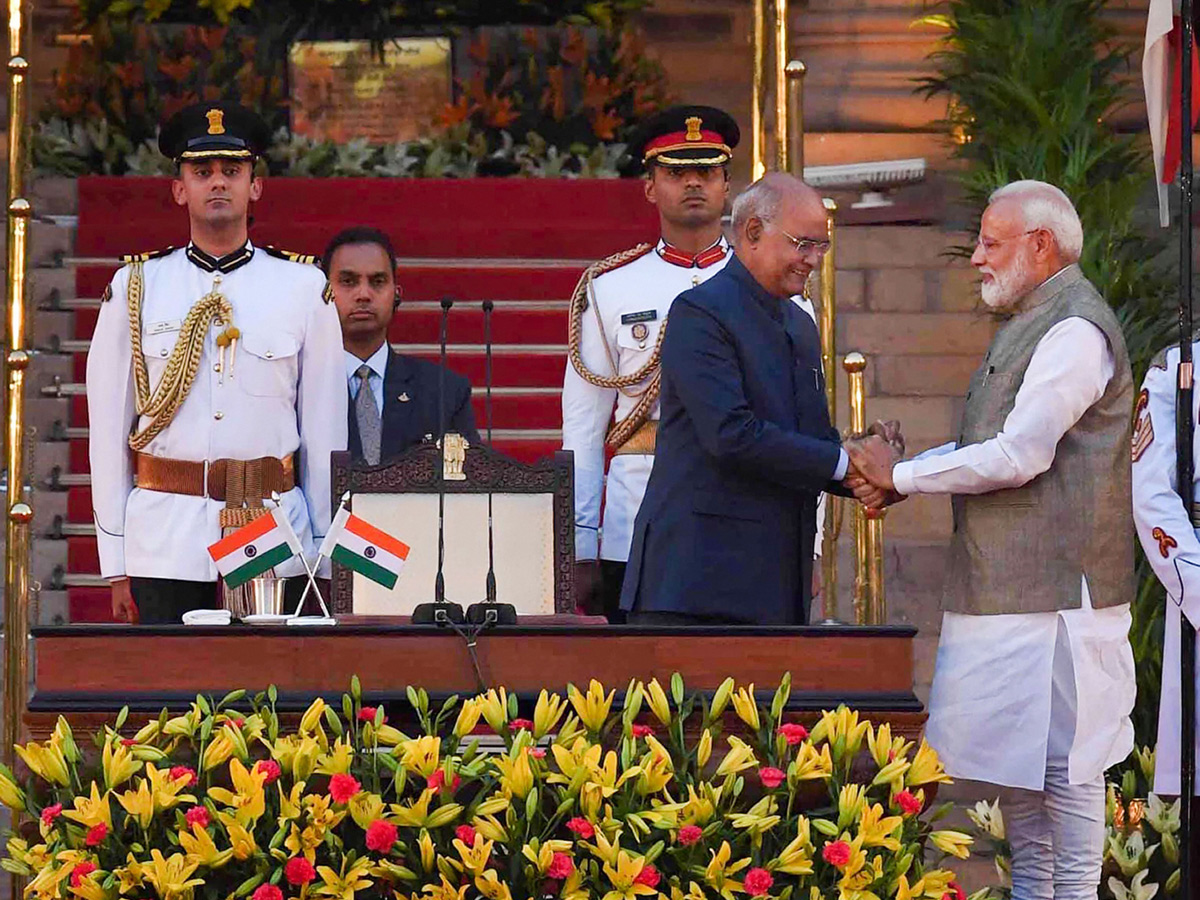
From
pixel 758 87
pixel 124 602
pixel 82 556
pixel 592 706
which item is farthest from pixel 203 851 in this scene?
pixel 758 87

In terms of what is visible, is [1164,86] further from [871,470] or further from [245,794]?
[245,794]

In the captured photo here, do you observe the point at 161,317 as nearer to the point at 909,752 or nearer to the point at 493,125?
the point at 909,752

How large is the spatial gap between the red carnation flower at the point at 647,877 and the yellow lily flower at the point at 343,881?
477mm

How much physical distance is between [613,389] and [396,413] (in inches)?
25.0

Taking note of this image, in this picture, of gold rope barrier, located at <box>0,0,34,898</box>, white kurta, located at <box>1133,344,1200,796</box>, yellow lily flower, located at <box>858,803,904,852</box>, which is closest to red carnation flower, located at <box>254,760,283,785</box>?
yellow lily flower, located at <box>858,803,904,852</box>

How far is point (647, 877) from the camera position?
A: 4.40m

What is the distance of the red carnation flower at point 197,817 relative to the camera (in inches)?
174

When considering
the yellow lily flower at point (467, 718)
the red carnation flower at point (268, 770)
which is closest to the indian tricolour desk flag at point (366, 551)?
the yellow lily flower at point (467, 718)

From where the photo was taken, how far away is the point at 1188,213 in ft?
19.6

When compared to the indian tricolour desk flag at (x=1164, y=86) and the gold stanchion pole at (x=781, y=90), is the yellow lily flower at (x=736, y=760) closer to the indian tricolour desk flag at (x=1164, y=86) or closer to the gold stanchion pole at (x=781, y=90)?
the indian tricolour desk flag at (x=1164, y=86)

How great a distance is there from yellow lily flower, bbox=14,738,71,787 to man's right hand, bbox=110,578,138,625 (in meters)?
1.41

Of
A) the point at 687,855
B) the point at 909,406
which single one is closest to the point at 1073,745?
the point at 687,855

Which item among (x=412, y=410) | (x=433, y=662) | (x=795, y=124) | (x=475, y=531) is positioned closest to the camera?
(x=433, y=662)

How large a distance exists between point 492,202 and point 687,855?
5.40 meters
